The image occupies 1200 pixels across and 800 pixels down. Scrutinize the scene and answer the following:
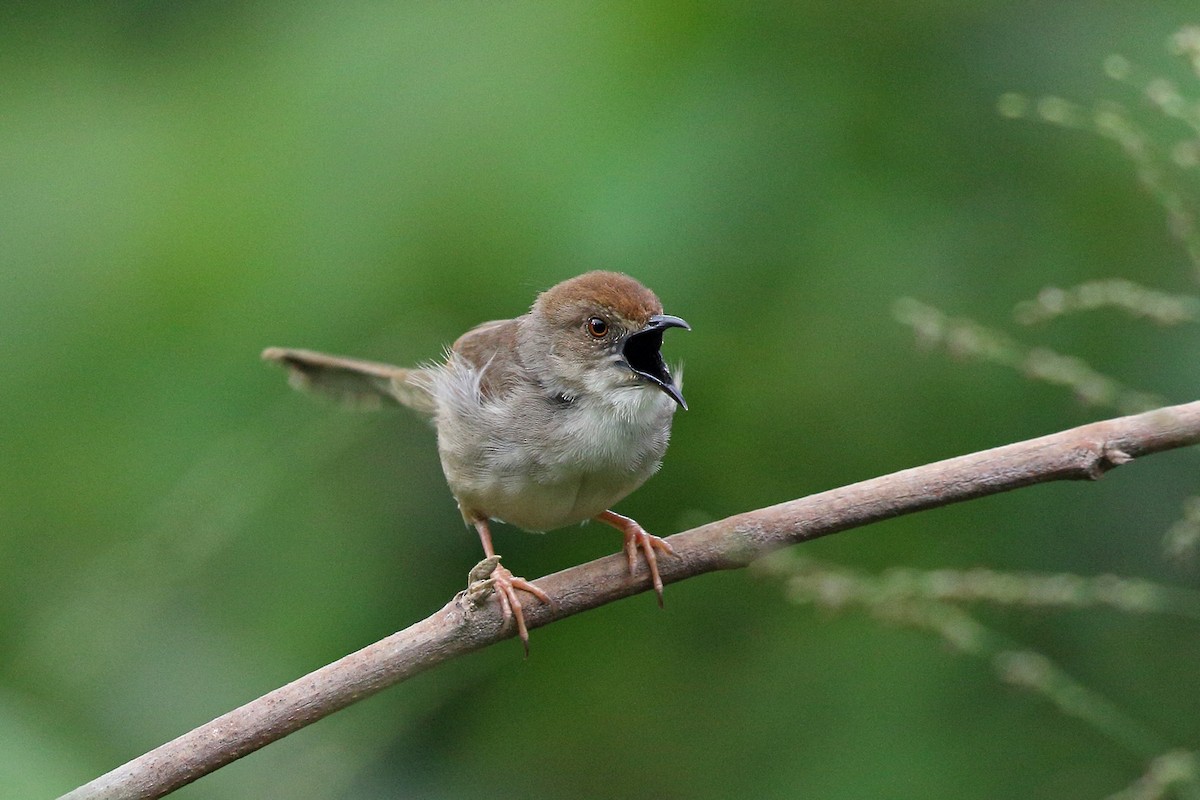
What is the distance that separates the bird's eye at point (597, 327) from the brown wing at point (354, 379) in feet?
2.47

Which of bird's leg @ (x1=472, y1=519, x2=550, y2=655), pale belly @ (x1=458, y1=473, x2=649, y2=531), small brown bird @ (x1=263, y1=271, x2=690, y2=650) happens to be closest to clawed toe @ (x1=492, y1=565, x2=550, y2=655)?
bird's leg @ (x1=472, y1=519, x2=550, y2=655)

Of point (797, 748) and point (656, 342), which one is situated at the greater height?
point (656, 342)

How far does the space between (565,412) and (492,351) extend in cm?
52

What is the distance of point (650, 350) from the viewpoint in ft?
11.8

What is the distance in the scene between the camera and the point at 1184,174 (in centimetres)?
324

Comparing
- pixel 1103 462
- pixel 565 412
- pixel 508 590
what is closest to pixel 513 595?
pixel 508 590

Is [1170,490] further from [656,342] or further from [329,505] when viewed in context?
[329,505]

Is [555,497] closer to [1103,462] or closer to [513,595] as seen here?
[513,595]

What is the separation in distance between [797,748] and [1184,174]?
2.02m

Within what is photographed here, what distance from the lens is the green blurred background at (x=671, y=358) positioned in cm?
381

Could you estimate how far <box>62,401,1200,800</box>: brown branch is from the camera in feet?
7.68

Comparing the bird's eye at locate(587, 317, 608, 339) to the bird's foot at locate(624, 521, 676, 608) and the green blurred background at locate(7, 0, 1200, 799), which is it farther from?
the bird's foot at locate(624, 521, 676, 608)

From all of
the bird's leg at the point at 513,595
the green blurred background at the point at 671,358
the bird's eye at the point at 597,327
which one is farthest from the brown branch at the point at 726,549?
the green blurred background at the point at 671,358

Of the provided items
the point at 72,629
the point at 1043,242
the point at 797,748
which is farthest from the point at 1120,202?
the point at 72,629
